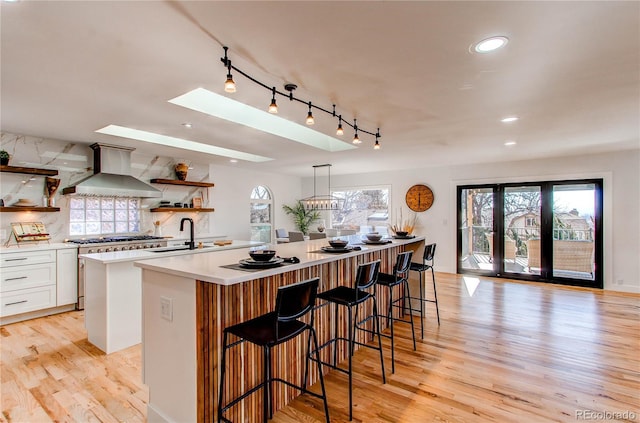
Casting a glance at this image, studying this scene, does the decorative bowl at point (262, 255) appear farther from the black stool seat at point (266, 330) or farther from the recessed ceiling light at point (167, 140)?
the recessed ceiling light at point (167, 140)

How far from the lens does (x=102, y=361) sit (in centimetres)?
287

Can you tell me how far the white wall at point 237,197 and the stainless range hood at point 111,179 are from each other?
183 cm

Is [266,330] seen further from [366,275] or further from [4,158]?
[4,158]

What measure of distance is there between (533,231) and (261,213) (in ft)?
20.0

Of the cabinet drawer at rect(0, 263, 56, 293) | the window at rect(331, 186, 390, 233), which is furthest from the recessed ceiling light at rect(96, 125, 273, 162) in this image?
the window at rect(331, 186, 390, 233)

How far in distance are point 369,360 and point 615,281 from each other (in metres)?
5.39

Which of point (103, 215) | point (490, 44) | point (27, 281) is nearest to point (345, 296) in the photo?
point (490, 44)

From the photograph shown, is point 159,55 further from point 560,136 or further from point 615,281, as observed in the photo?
point 615,281

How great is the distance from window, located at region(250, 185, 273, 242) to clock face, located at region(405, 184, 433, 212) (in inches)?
140

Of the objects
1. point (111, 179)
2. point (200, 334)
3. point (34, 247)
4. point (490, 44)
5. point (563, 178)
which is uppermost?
point (490, 44)

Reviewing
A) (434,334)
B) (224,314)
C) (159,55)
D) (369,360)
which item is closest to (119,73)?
(159,55)

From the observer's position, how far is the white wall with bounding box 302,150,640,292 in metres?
5.38

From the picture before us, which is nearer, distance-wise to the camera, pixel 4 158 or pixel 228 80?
pixel 228 80

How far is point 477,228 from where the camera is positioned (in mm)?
6789
